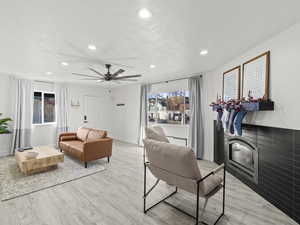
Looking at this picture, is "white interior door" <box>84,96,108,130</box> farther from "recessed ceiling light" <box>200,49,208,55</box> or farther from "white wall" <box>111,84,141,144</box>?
"recessed ceiling light" <box>200,49,208,55</box>

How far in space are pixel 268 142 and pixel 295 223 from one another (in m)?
1.02

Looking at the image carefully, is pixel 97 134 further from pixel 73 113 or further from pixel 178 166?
pixel 178 166

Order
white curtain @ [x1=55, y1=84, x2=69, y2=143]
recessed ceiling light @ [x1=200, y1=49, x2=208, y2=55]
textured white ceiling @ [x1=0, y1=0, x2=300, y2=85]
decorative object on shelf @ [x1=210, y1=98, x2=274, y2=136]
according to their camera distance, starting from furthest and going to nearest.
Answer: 1. white curtain @ [x1=55, y1=84, x2=69, y2=143]
2. recessed ceiling light @ [x1=200, y1=49, x2=208, y2=55]
3. decorative object on shelf @ [x1=210, y1=98, x2=274, y2=136]
4. textured white ceiling @ [x1=0, y1=0, x2=300, y2=85]

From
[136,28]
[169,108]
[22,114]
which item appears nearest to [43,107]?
[22,114]

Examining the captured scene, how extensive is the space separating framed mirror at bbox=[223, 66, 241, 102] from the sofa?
314 centimetres

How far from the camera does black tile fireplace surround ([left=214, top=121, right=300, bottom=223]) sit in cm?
182

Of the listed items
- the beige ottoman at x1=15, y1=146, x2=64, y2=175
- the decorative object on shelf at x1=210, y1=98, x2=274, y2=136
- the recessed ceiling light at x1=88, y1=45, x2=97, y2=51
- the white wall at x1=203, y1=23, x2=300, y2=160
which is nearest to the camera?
the white wall at x1=203, y1=23, x2=300, y2=160

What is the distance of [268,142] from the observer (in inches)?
87.4

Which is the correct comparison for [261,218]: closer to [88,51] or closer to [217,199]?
[217,199]

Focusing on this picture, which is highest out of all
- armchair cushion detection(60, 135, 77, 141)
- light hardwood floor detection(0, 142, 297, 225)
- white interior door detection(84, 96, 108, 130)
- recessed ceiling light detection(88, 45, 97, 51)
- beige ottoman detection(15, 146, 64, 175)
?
recessed ceiling light detection(88, 45, 97, 51)

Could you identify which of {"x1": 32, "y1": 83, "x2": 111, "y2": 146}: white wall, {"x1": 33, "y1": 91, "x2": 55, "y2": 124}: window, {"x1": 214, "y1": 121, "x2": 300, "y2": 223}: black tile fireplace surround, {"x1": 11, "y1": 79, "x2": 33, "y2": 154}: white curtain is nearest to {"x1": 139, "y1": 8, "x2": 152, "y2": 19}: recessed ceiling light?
{"x1": 214, "y1": 121, "x2": 300, "y2": 223}: black tile fireplace surround

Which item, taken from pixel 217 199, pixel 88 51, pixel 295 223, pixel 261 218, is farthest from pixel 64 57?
pixel 295 223

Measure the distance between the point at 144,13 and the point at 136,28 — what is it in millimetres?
329

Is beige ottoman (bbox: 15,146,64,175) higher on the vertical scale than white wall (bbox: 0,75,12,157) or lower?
lower
